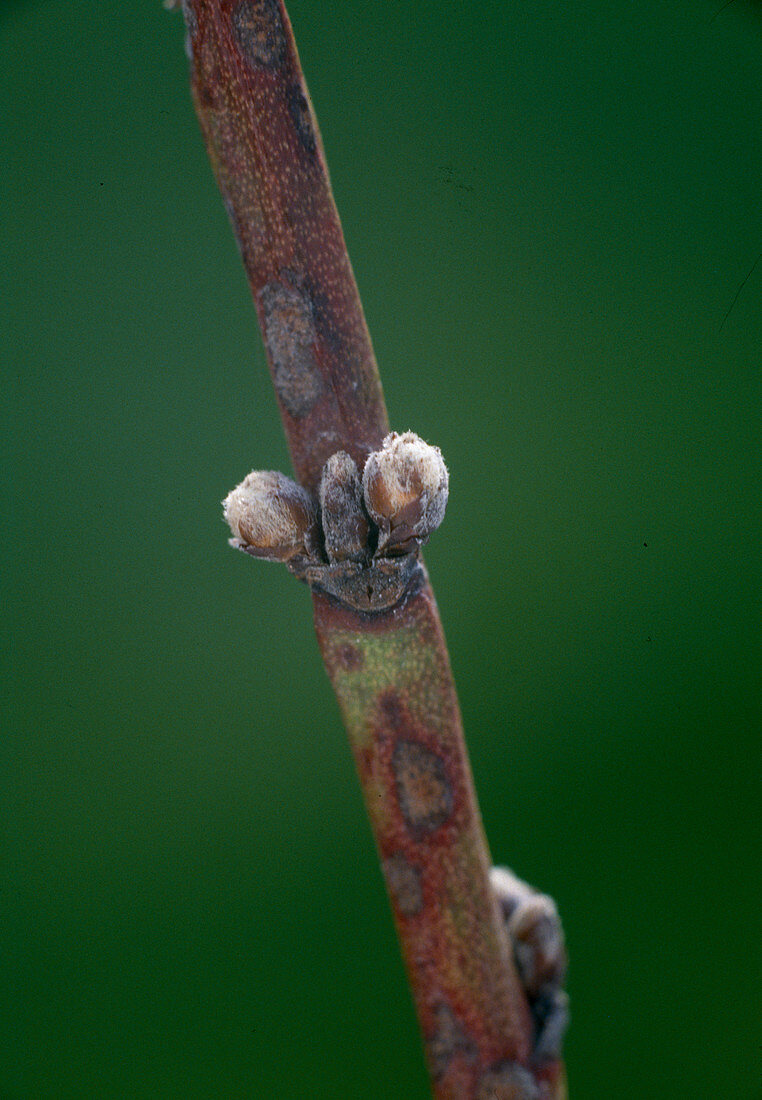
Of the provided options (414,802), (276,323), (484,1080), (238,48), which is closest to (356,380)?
(276,323)

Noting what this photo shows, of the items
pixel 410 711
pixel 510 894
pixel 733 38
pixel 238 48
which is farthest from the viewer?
pixel 733 38

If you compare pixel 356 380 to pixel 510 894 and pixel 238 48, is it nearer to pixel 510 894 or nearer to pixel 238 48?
pixel 238 48
